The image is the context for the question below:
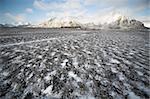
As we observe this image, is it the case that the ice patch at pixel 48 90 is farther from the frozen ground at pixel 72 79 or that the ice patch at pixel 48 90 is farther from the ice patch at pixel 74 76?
the ice patch at pixel 74 76

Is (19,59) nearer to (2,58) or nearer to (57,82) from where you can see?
(2,58)

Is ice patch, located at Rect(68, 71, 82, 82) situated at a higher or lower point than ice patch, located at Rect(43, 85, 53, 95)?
higher

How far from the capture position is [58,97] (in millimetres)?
2178

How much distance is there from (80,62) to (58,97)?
5.73 feet

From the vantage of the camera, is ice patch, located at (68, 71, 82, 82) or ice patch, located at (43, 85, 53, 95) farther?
ice patch, located at (68, 71, 82, 82)

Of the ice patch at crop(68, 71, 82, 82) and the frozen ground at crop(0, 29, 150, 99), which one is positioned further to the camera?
the ice patch at crop(68, 71, 82, 82)

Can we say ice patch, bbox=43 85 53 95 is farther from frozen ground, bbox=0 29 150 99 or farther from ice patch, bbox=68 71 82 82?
ice patch, bbox=68 71 82 82

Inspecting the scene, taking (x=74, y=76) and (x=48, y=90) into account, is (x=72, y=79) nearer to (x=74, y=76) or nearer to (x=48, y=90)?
(x=74, y=76)

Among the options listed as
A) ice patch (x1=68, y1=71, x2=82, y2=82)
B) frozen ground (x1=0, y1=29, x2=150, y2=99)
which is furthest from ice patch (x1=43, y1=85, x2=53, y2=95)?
ice patch (x1=68, y1=71, x2=82, y2=82)

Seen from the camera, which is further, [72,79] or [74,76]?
[74,76]

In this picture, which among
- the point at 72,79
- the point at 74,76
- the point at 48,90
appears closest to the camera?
the point at 48,90

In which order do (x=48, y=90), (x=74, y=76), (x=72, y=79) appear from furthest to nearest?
(x=74, y=76), (x=72, y=79), (x=48, y=90)

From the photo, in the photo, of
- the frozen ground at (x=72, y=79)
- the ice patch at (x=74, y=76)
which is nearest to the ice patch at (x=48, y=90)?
the frozen ground at (x=72, y=79)

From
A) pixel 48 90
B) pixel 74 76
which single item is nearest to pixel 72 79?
pixel 74 76
